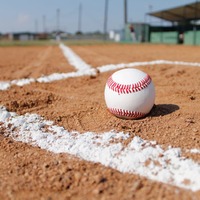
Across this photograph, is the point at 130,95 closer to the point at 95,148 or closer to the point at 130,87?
the point at 130,87

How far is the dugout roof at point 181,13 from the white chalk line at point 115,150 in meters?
27.3

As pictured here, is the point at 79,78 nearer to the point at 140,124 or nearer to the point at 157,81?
the point at 157,81

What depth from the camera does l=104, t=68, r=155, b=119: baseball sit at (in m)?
3.47

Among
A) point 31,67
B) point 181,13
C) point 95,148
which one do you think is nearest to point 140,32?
point 181,13

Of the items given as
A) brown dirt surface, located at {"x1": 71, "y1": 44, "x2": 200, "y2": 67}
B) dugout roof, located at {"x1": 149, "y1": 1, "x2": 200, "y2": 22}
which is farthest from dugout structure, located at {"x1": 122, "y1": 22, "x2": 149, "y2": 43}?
brown dirt surface, located at {"x1": 71, "y1": 44, "x2": 200, "y2": 67}

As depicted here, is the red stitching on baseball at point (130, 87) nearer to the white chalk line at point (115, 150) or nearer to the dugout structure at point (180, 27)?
the white chalk line at point (115, 150)

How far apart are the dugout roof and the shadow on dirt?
85.8 ft

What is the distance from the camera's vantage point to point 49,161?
8.78ft

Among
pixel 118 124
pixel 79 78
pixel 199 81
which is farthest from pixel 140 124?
pixel 79 78

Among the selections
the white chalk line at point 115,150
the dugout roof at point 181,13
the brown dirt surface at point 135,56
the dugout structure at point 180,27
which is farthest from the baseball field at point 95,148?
the dugout roof at point 181,13

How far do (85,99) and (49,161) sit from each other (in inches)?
84.3

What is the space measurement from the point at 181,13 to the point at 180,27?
2528 mm

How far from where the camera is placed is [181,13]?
35062mm

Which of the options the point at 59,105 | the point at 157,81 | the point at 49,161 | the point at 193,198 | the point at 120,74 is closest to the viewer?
the point at 193,198
